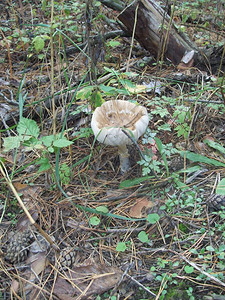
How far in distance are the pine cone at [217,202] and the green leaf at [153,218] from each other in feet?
1.29

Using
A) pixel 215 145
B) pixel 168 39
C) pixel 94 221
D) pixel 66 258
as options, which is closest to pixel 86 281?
pixel 66 258

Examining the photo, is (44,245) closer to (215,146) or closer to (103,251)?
(103,251)

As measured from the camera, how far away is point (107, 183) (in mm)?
2182

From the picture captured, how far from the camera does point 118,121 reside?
88.8 inches

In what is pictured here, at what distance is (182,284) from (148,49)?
2784 mm

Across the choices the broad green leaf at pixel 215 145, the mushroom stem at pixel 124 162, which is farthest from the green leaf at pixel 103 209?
the broad green leaf at pixel 215 145

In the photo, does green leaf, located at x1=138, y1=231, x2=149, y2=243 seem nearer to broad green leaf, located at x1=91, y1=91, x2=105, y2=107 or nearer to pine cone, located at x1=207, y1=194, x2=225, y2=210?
pine cone, located at x1=207, y1=194, x2=225, y2=210

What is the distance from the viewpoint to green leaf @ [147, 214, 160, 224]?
1.77 metres

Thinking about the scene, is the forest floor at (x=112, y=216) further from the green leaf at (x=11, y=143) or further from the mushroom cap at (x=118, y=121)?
the mushroom cap at (x=118, y=121)

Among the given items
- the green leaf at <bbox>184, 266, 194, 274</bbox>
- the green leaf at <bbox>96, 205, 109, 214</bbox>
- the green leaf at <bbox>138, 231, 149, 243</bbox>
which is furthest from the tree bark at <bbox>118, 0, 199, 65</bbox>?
the green leaf at <bbox>184, 266, 194, 274</bbox>

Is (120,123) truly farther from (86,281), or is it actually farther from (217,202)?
(86,281)

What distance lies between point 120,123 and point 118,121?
24 millimetres

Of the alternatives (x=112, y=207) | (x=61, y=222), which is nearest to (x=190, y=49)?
(x=112, y=207)

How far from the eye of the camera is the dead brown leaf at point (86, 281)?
5.17 feet
